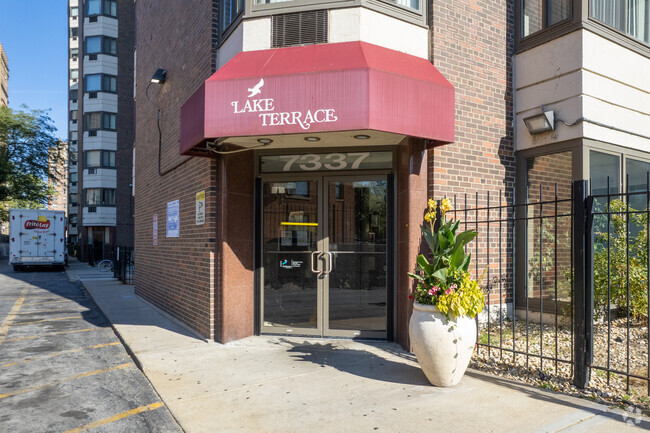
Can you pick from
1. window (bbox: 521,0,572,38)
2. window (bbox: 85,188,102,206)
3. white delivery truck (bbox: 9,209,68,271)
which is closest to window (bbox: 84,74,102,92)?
window (bbox: 85,188,102,206)

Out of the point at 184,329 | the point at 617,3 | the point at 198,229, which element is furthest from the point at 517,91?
the point at 184,329

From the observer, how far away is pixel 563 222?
299 inches

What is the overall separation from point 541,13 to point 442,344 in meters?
5.93

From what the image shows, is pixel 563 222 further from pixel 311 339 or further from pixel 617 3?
pixel 311 339

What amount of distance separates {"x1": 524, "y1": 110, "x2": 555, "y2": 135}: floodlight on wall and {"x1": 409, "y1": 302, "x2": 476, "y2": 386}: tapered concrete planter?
380cm

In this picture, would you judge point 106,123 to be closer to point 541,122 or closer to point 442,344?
point 541,122

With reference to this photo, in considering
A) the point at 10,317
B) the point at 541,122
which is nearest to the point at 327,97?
the point at 541,122

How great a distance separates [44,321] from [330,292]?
6.54 meters

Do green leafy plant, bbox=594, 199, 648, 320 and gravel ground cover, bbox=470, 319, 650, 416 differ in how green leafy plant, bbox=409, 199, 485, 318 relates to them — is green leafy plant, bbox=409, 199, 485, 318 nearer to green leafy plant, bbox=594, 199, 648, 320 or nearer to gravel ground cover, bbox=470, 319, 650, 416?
gravel ground cover, bbox=470, 319, 650, 416

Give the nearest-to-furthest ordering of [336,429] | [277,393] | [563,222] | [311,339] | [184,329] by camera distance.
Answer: [336,429], [277,393], [311,339], [563,222], [184,329]

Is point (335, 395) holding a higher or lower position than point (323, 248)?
lower

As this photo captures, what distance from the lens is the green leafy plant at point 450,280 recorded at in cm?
480

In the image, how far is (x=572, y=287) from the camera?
16.3 ft

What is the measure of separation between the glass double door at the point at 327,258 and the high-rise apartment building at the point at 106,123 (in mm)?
33384
